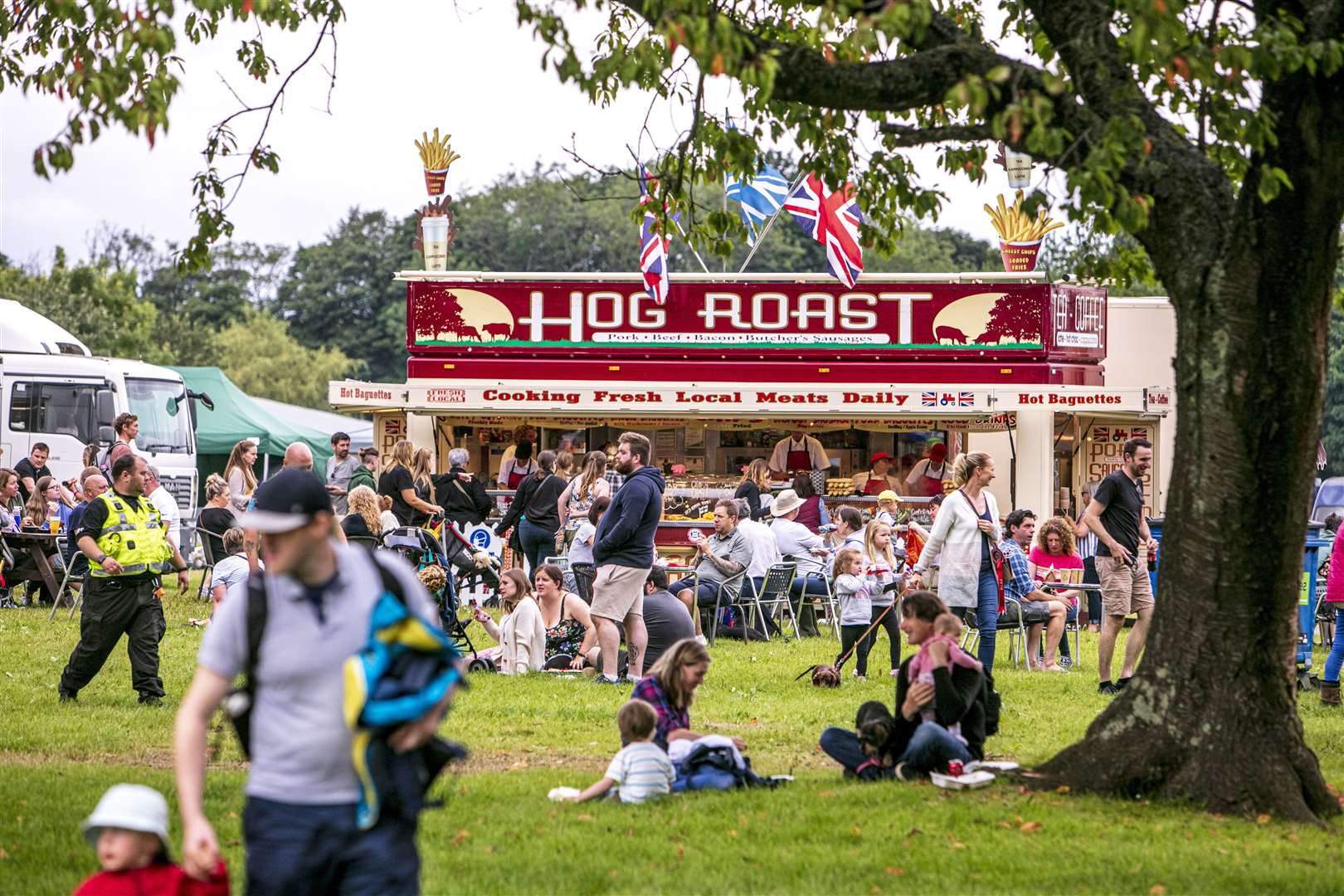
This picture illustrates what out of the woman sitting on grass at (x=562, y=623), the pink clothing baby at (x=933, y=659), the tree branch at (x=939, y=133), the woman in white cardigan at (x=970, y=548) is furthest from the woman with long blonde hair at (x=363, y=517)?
the tree branch at (x=939, y=133)

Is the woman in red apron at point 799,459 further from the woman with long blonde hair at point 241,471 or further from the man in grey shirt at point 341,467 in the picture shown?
the woman with long blonde hair at point 241,471

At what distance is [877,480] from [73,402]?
11.0 meters

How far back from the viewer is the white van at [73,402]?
23.2 m

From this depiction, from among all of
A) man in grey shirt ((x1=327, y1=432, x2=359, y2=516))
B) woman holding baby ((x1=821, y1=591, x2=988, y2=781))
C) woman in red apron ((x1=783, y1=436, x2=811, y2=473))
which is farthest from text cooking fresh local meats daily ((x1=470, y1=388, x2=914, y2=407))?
woman holding baby ((x1=821, y1=591, x2=988, y2=781))

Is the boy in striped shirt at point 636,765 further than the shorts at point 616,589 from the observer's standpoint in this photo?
No

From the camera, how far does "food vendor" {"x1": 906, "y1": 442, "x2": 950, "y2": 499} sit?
23125mm

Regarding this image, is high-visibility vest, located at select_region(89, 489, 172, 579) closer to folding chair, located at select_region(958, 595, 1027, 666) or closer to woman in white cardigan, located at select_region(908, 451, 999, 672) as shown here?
woman in white cardigan, located at select_region(908, 451, 999, 672)

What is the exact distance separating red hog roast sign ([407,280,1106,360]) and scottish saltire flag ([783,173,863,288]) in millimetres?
706

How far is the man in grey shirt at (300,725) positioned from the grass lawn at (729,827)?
7.66 ft

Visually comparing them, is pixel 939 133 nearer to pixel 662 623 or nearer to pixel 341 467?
pixel 662 623

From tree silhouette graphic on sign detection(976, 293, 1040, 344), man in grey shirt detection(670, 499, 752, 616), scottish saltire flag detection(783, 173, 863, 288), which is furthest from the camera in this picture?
tree silhouette graphic on sign detection(976, 293, 1040, 344)

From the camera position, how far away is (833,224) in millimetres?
22141

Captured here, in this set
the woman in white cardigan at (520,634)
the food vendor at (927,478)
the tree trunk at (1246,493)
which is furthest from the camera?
the food vendor at (927,478)

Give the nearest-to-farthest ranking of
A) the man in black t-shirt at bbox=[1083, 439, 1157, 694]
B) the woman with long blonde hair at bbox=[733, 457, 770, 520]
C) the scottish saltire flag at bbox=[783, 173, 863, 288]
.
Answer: the man in black t-shirt at bbox=[1083, 439, 1157, 694] < the woman with long blonde hair at bbox=[733, 457, 770, 520] < the scottish saltire flag at bbox=[783, 173, 863, 288]
